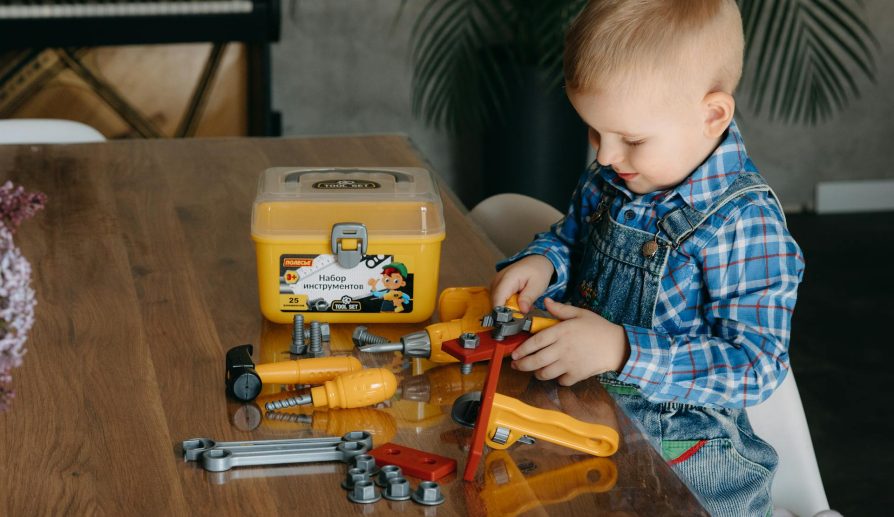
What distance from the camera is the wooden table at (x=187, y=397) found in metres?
0.86

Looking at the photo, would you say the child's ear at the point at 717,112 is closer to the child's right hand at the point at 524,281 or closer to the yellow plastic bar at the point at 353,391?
the child's right hand at the point at 524,281

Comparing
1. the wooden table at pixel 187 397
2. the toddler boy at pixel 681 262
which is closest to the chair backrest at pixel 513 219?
the wooden table at pixel 187 397

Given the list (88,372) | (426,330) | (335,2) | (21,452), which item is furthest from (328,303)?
(335,2)

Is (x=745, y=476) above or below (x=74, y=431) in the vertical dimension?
below

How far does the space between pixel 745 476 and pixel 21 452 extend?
2.33ft

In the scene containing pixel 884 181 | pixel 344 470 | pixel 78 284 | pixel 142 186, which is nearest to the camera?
pixel 344 470

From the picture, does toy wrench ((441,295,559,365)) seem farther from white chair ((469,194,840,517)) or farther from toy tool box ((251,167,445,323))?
white chair ((469,194,840,517))

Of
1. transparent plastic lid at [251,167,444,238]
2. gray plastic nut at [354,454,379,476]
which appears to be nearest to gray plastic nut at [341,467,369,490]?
gray plastic nut at [354,454,379,476]

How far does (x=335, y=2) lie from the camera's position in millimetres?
3617

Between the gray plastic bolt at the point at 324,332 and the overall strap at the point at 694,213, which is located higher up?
the overall strap at the point at 694,213

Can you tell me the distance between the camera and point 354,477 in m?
0.86

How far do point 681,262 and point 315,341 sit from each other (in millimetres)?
391

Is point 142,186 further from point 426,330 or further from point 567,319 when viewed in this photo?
point 567,319

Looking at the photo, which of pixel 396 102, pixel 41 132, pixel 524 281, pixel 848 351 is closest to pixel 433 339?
pixel 524 281
